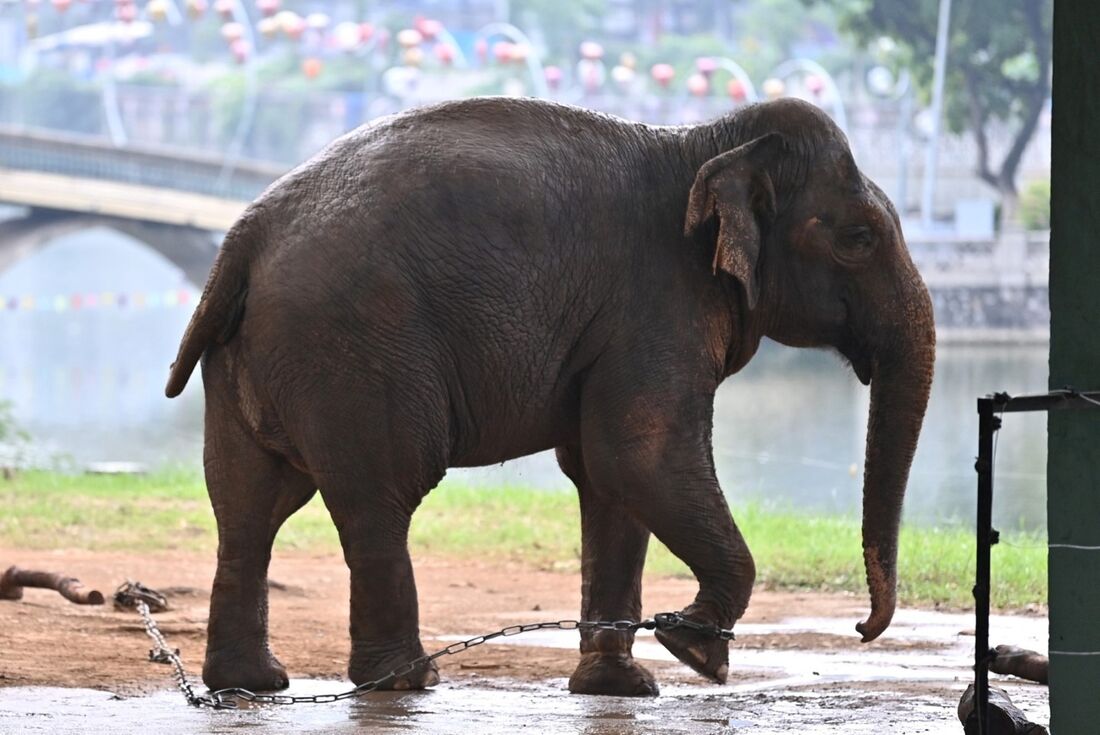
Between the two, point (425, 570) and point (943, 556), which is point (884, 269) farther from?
point (425, 570)

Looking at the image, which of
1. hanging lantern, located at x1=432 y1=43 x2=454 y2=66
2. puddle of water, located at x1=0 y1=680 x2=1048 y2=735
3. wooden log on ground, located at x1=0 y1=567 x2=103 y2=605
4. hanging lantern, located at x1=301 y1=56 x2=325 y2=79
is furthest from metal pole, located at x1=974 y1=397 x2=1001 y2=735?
hanging lantern, located at x1=301 y1=56 x2=325 y2=79

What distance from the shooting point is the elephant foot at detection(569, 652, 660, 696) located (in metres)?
6.70

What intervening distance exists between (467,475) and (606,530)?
12.7 metres

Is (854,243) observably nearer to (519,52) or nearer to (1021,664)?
(1021,664)

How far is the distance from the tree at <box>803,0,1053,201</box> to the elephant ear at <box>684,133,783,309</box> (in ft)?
131

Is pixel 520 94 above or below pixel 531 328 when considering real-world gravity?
above

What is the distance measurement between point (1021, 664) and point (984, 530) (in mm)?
1969

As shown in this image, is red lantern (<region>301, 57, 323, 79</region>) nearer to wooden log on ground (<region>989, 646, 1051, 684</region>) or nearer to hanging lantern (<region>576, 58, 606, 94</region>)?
hanging lantern (<region>576, 58, 606, 94</region>)

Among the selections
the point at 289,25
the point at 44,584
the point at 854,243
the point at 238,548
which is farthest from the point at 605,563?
the point at 289,25

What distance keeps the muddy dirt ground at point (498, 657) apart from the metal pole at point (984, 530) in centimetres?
Result: 92

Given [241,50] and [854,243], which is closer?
[854,243]

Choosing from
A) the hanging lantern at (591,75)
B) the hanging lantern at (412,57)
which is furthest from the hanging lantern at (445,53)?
the hanging lantern at (591,75)

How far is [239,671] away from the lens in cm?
650

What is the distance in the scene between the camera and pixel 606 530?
278 inches
